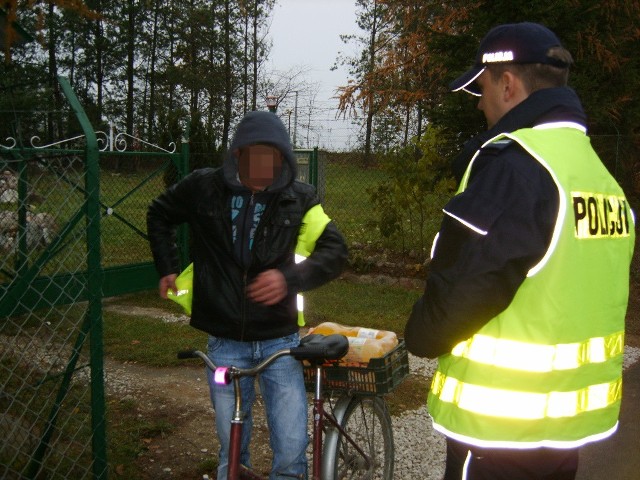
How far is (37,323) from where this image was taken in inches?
291

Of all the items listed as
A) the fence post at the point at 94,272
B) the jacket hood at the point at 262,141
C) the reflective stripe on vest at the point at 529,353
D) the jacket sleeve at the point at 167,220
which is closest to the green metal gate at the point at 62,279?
the fence post at the point at 94,272

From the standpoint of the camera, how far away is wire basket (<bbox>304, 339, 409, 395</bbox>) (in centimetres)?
306

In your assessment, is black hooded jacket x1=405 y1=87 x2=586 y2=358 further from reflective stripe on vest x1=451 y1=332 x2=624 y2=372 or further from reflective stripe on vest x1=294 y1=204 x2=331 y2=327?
reflective stripe on vest x1=294 y1=204 x2=331 y2=327

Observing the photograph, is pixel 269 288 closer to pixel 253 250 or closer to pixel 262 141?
pixel 253 250

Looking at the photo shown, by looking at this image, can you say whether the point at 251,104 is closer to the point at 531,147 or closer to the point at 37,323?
the point at 37,323

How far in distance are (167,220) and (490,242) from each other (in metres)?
1.81

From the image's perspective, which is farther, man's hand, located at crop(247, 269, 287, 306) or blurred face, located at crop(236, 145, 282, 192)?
blurred face, located at crop(236, 145, 282, 192)

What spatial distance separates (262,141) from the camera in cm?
292

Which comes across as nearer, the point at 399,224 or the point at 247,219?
the point at 247,219

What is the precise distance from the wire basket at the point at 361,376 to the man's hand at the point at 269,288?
17.1 inches

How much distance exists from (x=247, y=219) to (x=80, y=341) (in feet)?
3.65

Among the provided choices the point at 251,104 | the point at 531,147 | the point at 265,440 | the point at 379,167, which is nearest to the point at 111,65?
the point at 251,104

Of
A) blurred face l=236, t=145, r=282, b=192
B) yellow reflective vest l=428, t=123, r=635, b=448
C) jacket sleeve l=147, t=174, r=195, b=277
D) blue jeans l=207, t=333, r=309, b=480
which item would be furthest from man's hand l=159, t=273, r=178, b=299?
yellow reflective vest l=428, t=123, r=635, b=448

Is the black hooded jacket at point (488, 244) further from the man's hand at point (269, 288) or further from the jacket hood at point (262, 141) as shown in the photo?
the jacket hood at point (262, 141)
